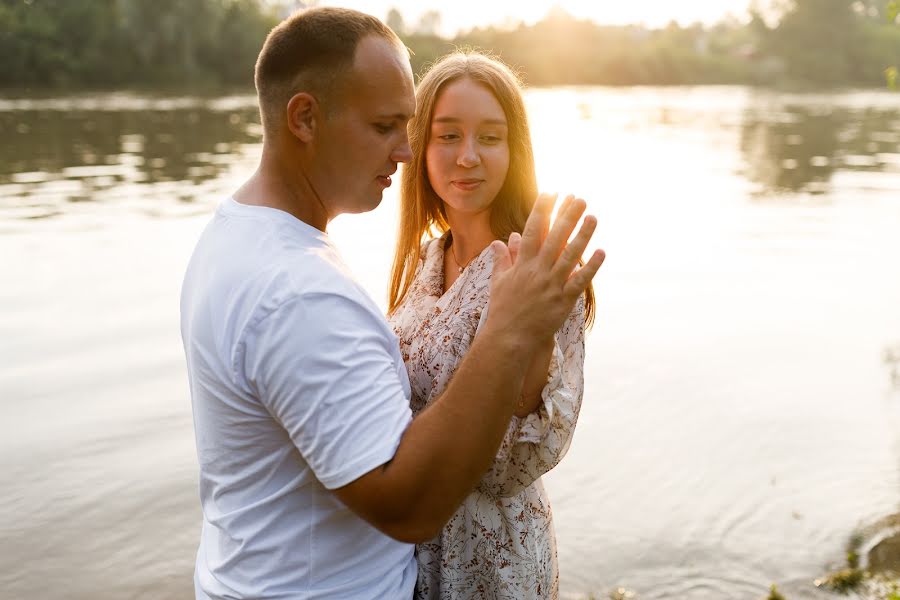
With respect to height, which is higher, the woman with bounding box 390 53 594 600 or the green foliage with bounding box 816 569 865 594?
the woman with bounding box 390 53 594 600

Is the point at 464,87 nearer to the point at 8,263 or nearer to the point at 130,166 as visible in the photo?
the point at 8,263

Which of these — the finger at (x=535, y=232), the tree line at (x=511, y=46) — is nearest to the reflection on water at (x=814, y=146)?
the tree line at (x=511, y=46)

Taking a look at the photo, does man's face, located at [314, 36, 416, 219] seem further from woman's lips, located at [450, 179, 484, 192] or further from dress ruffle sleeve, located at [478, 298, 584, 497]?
woman's lips, located at [450, 179, 484, 192]

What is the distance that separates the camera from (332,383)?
4.91 ft

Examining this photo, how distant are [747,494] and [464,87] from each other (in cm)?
418

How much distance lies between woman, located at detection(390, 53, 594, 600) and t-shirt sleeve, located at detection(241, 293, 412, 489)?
0.80m

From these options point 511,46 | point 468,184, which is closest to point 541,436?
point 468,184

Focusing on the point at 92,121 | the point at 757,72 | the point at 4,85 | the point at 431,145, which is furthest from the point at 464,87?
the point at 757,72

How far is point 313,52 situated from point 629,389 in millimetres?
6519

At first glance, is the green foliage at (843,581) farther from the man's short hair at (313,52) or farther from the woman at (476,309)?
the man's short hair at (313,52)

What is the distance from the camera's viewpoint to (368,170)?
1.89 metres

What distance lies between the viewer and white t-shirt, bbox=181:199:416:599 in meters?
1.51

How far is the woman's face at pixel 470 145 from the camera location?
2.94 meters

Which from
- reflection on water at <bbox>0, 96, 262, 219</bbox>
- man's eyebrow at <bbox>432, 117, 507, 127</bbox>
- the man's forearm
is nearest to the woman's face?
man's eyebrow at <bbox>432, 117, 507, 127</bbox>
